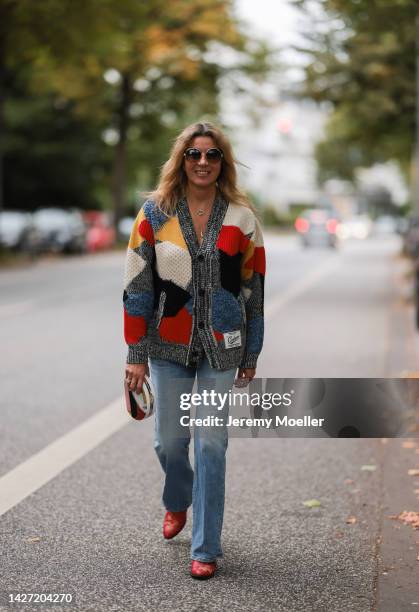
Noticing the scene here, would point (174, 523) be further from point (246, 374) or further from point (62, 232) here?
point (62, 232)

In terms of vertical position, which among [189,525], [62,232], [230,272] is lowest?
[62,232]

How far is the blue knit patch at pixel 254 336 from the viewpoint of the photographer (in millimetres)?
4539

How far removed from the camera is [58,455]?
6.78 metres

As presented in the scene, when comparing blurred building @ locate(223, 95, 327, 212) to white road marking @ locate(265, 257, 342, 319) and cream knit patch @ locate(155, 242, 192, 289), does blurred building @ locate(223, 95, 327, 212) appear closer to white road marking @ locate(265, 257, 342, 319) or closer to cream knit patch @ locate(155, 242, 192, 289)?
white road marking @ locate(265, 257, 342, 319)

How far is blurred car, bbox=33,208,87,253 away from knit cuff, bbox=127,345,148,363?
33.0m

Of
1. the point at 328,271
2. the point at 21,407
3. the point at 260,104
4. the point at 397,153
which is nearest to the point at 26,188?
the point at 260,104

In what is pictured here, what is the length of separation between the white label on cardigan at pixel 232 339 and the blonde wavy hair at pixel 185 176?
521mm

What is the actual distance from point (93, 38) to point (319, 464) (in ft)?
67.9

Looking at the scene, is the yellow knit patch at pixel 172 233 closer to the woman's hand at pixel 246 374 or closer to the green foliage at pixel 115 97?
the woman's hand at pixel 246 374

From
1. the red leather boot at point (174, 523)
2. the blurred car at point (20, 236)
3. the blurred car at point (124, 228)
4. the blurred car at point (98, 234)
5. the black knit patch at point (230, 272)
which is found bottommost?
the blurred car at point (124, 228)

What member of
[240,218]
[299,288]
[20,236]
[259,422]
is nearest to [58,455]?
[259,422]

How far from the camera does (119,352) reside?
12.0 m

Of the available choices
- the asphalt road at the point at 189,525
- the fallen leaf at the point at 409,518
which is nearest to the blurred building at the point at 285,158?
the asphalt road at the point at 189,525

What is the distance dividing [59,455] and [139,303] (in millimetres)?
2597
